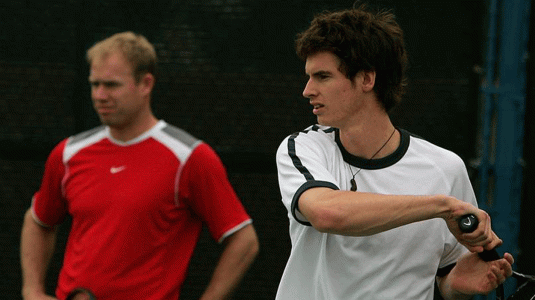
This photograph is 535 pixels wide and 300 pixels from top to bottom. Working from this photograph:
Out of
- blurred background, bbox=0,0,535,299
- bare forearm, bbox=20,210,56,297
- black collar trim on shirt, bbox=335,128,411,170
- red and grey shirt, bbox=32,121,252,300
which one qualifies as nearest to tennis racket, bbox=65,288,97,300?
red and grey shirt, bbox=32,121,252,300

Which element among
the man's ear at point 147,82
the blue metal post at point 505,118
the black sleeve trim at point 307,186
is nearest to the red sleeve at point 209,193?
the man's ear at point 147,82

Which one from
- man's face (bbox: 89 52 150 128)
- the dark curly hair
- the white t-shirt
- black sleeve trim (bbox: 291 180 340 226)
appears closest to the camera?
black sleeve trim (bbox: 291 180 340 226)

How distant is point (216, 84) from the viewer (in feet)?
16.2

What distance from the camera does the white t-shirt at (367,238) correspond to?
9.46ft

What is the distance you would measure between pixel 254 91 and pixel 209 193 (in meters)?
1.11

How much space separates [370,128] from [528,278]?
0.68m

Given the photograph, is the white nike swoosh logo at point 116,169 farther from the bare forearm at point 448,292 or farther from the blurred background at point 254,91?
the bare forearm at point 448,292

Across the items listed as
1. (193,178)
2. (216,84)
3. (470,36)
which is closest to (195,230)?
(193,178)

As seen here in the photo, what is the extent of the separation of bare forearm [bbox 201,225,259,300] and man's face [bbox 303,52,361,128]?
1235 mm

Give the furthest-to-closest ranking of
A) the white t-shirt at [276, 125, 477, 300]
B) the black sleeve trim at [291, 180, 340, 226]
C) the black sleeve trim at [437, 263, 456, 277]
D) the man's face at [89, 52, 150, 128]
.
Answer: the man's face at [89, 52, 150, 128]
the black sleeve trim at [437, 263, 456, 277]
the white t-shirt at [276, 125, 477, 300]
the black sleeve trim at [291, 180, 340, 226]

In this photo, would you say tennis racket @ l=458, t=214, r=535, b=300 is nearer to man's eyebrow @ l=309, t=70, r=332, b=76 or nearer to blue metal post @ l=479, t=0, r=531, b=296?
man's eyebrow @ l=309, t=70, r=332, b=76

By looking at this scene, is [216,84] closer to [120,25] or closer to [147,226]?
[120,25]

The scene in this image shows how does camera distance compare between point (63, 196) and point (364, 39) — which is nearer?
point (364, 39)

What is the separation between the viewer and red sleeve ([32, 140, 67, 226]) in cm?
415
